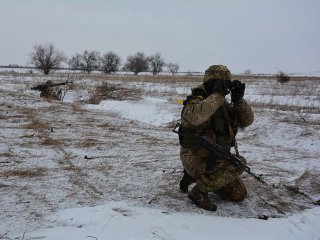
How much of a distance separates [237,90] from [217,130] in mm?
483

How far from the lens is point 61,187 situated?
14.8ft

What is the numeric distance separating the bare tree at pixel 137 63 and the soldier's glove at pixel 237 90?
60488mm

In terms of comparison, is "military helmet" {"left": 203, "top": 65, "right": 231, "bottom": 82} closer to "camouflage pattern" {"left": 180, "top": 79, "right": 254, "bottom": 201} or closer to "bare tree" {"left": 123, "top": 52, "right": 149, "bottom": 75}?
"camouflage pattern" {"left": 180, "top": 79, "right": 254, "bottom": 201}

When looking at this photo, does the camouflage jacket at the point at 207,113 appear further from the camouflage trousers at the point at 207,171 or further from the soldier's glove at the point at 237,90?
the camouflage trousers at the point at 207,171

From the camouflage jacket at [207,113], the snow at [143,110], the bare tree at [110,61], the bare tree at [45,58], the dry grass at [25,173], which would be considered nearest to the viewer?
the camouflage jacket at [207,113]

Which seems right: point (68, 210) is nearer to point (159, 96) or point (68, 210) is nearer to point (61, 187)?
point (61, 187)

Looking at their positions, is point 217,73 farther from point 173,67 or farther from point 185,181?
point 173,67

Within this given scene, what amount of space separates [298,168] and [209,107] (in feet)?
9.78

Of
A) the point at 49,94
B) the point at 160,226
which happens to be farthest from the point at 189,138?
the point at 49,94

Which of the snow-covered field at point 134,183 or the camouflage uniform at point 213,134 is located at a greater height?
the camouflage uniform at point 213,134

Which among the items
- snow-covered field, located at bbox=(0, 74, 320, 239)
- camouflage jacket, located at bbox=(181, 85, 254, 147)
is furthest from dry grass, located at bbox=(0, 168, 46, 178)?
camouflage jacket, located at bbox=(181, 85, 254, 147)

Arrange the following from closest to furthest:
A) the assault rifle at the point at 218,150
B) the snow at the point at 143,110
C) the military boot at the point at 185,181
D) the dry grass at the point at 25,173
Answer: the assault rifle at the point at 218,150, the military boot at the point at 185,181, the dry grass at the point at 25,173, the snow at the point at 143,110

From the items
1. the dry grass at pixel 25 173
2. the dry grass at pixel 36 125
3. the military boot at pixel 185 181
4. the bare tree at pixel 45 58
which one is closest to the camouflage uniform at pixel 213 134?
the military boot at pixel 185 181

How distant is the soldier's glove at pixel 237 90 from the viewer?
3.80 metres
